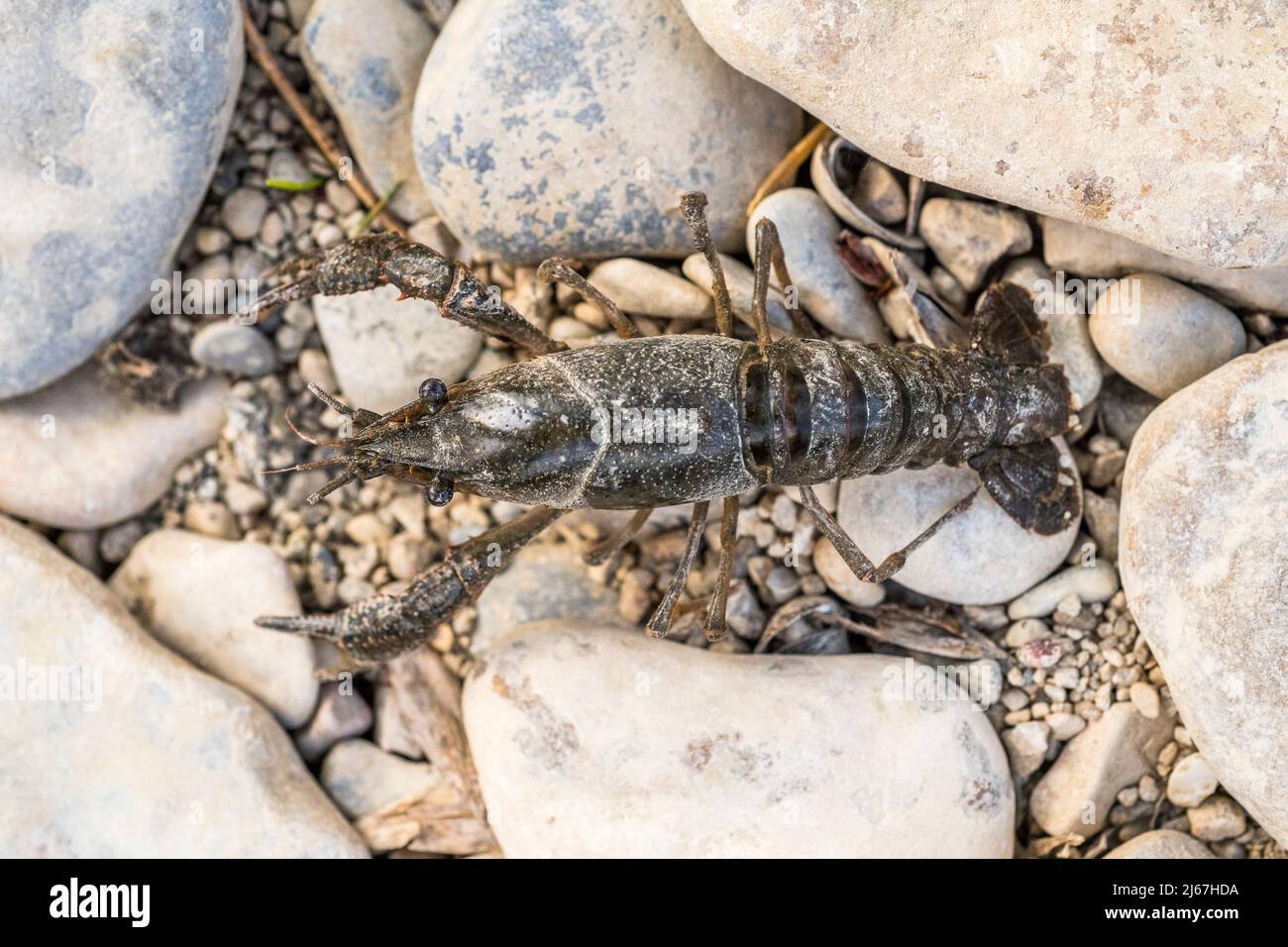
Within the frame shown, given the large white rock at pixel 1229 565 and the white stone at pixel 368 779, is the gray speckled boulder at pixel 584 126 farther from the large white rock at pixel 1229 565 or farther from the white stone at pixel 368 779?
the white stone at pixel 368 779

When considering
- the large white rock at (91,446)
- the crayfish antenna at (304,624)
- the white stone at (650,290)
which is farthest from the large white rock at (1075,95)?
the large white rock at (91,446)

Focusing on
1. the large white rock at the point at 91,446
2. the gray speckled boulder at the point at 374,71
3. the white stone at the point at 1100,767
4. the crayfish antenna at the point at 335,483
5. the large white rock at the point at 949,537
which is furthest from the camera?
the large white rock at the point at 91,446

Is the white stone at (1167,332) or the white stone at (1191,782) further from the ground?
the white stone at (1167,332)

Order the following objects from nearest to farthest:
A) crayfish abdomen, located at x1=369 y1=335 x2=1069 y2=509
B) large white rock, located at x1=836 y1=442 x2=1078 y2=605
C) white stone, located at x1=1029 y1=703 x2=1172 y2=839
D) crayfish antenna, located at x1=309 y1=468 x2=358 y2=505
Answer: crayfish antenna, located at x1=309 y1=468 x2=358 y2=505
crayfish abdomen, located at x1=369 y1=335 x2=1069 y2=509
white stone, located at x1=1029 y1=703 x2=1172 y2=839
large white rock, located at x1=836 y1=442 x2=1078 y2=605

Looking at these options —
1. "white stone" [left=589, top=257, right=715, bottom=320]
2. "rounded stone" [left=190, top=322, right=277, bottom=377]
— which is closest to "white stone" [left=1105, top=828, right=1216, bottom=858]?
"white stone" [left=589, top=257, right=715, bottom=320]

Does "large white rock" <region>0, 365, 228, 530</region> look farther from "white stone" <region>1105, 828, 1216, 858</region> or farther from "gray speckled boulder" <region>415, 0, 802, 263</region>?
"white stone" <region>1105, 828, 1216, 858</region>
